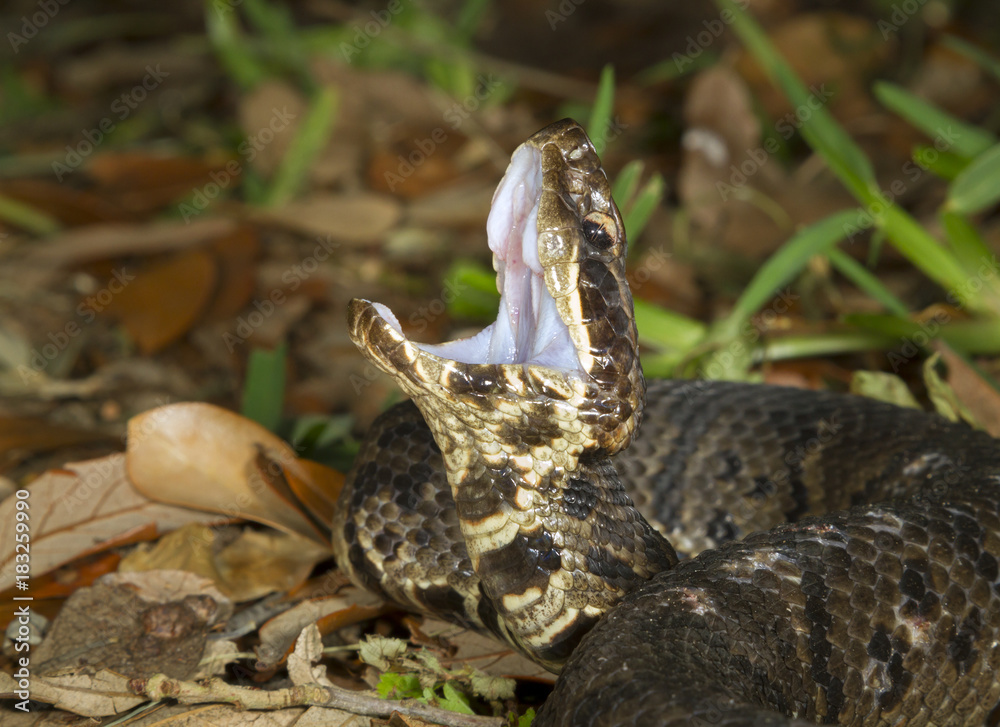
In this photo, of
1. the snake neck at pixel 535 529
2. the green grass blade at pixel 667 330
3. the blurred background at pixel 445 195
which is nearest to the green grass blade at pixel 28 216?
the blurred background at pixel 445 195

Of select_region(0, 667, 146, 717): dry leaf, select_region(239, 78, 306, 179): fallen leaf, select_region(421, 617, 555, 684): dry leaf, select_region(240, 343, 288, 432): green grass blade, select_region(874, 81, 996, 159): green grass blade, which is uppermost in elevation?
select_region(874, 81, 996, 159): green grass blade

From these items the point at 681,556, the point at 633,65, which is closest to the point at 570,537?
the point at 681,556

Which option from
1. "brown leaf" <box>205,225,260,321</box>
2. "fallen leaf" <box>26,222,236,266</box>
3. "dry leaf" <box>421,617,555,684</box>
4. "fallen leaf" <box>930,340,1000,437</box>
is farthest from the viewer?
"fallen leaf" <box>26,222,236,266</box>

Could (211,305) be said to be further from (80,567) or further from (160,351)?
(80,567)

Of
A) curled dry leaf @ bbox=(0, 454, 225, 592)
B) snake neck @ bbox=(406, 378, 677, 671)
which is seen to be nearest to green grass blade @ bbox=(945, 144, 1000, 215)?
snake neck @ bbox=(406, 378, 677, 671)

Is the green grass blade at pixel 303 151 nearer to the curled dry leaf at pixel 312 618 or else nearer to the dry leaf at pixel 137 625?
the dry leaf at pixel 137 625

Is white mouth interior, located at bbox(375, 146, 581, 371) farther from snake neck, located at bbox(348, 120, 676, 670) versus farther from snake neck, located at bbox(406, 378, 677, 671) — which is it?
snake neck, located at bbox(406, 378, 677, 671)

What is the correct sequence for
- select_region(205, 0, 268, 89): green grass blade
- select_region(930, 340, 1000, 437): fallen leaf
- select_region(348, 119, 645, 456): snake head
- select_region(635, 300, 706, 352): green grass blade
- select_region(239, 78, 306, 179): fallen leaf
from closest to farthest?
select_region(348, 119, 645, 456): snake head < select_region(930, 340, 1000, 437): fallen leaf < select_region(635, 300, 706, 352): green grass blade < select_region(239, 78, 306, 179): fallen leaf < select_region(205, 0, 268, 89): green grass blade
